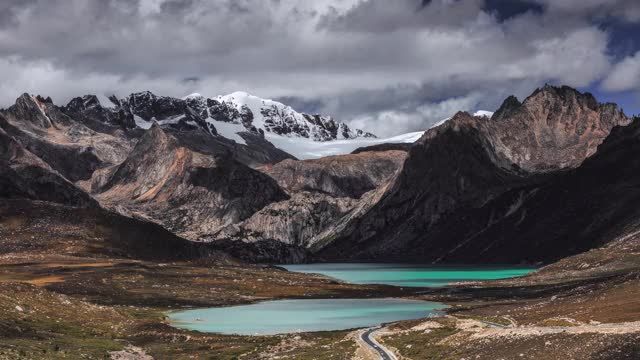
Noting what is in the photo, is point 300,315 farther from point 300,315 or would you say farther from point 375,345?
point 375,345

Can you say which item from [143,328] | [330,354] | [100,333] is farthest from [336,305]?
[330,354]

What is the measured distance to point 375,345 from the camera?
Answer: 93.4 meters

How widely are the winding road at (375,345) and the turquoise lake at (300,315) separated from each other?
14.8 meters

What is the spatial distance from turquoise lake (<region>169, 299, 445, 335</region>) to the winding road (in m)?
14.8

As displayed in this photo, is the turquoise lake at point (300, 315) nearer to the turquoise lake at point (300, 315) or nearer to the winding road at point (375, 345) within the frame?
the turquoise lake at point (300, 315)

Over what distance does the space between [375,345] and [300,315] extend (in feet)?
190

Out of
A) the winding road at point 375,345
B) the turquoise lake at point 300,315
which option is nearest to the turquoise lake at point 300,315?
the turquoise lake at point 300,315

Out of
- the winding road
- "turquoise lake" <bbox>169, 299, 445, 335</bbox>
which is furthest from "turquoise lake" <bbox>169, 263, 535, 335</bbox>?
the winding road

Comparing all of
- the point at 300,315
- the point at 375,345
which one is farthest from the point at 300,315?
the point at 375,345

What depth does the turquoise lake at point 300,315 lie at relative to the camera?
127 meters

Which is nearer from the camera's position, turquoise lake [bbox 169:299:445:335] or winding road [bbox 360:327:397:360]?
winding road [bbox 360:327:397:360]

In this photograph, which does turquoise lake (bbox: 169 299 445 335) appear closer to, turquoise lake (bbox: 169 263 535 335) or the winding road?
turquoise lake (bbox: 169 263 535 335)

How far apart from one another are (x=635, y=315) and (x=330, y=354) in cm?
2992

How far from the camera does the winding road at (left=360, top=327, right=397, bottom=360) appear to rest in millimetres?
82688
